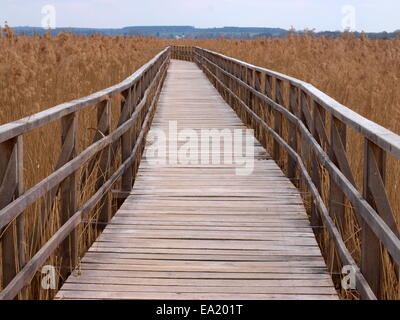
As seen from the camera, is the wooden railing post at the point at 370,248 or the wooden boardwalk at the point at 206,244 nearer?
the wooden railing post at the point at 370,248

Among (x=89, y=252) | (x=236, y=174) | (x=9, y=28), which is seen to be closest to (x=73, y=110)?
(x=89, y=252)

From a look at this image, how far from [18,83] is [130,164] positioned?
4.73ft

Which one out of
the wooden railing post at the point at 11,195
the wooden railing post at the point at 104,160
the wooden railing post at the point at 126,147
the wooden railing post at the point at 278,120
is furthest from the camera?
the wooden railing post at the point at 278,120

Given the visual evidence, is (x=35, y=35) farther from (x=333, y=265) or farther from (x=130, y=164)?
(x=333, y=265)

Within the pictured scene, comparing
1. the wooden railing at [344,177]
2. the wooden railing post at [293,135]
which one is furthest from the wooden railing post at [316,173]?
the wooden railing post at [293,135]

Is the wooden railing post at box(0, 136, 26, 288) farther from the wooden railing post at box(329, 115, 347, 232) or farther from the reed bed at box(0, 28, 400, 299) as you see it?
the wooden railing post at box(329, 115, 347, 232)

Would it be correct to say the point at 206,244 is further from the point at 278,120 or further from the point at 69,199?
the point at 278,120

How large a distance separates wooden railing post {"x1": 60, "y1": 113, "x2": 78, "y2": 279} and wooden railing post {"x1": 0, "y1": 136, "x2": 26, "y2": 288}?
1015mm

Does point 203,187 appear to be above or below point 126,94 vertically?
below

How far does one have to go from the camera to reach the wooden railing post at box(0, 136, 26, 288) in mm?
3424

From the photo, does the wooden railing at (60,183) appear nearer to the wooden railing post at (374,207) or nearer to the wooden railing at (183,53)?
the wooden railing post at (374,207)

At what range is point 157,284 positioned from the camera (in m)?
4.64

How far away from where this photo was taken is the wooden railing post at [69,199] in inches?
183

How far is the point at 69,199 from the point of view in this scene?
475 cm
